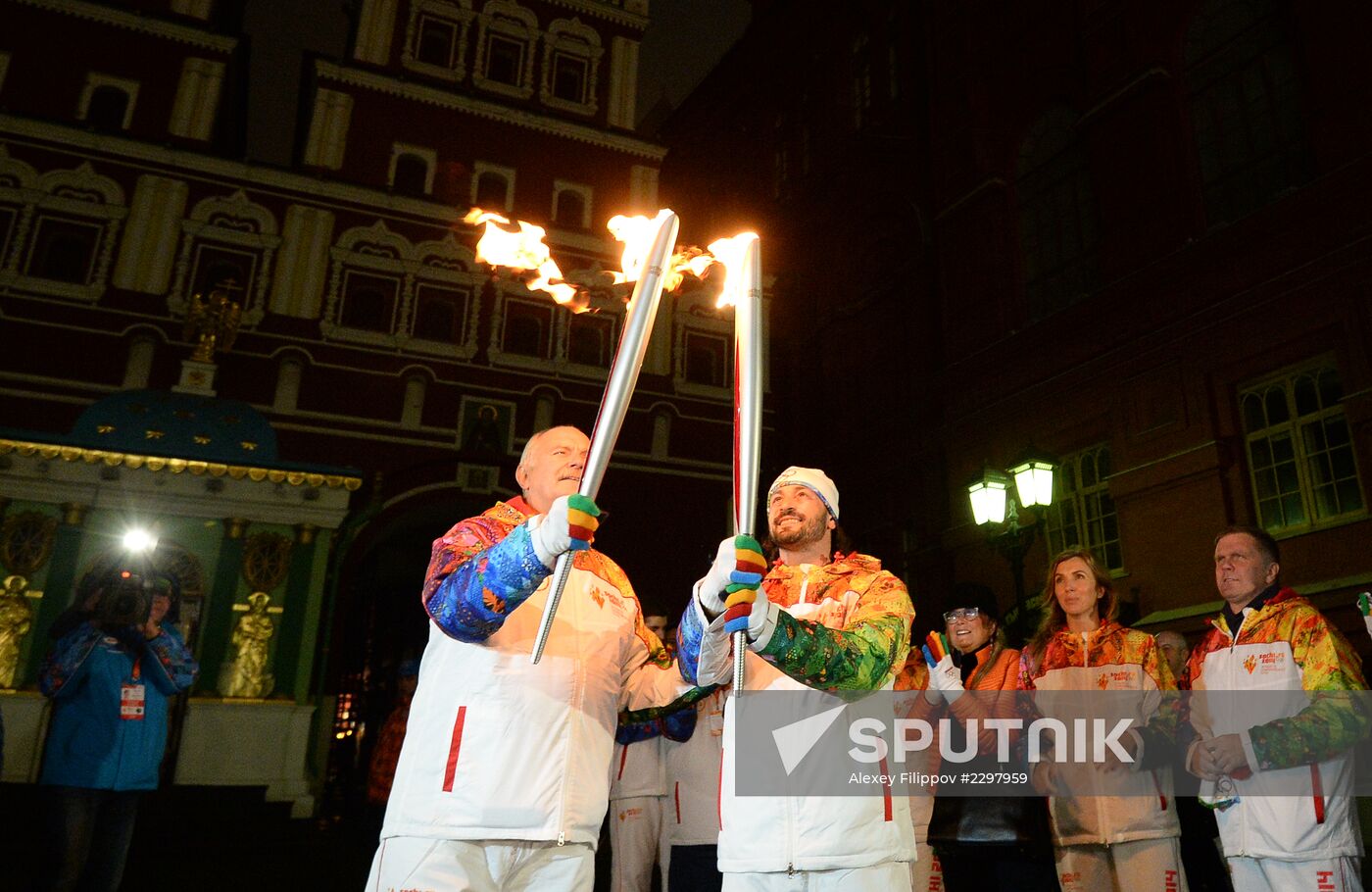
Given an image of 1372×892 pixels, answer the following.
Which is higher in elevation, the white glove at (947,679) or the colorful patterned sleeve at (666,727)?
the white glove at (947,679)

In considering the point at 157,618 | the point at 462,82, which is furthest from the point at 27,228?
the point at 157,618

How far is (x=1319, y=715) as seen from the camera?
412 centimetres

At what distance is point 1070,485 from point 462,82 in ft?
50.4

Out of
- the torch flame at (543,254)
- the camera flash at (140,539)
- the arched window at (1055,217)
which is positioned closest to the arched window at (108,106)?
the camera flash at (140,539)

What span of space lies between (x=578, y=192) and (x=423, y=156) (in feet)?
11.1

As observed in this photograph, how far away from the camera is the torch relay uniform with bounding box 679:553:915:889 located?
2977 millimetres

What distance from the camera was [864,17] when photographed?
2062 centimetres

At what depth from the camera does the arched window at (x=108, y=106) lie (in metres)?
18.2

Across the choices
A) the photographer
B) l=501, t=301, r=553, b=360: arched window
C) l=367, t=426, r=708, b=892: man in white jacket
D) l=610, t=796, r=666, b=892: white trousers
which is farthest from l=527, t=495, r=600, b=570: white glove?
l=501, t=301, r=553, b=360: arched window

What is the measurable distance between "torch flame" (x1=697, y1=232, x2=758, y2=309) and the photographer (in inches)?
162

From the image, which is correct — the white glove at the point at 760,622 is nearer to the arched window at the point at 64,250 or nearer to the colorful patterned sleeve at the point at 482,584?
the colorful patterned sleeve at the point at 482,584

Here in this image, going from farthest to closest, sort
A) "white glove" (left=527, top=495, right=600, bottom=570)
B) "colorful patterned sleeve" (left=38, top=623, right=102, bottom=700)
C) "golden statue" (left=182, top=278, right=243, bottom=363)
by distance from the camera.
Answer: "golden statue" (left=182, top=278, right=243, bottom=363) → "colorful patterned sleeve" (left=38, top=623, right=102, bottom=700) → "white glove" (left=527, top=495, right=600, bottom=570)

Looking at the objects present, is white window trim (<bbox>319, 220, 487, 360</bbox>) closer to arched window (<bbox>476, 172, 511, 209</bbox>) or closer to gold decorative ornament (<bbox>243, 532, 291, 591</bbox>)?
arched window (<bbox>476, 172, 511, 209</bbox>)

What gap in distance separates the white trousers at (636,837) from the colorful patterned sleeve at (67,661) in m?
3.47
